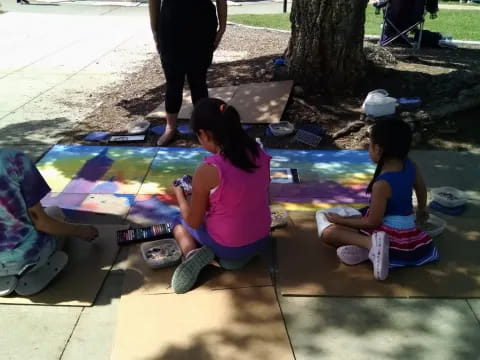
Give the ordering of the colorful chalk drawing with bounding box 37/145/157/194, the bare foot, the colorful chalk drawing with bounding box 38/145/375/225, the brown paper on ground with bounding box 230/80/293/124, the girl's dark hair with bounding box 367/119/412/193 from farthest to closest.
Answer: the brown paper on ground with bounding box 230/80/293/124
the bare foot
the colorful chalk drawing with bounding box 37/145/157/194
the colorful chalk drawing with bounding box 38/145/375/225
the girl's dark hair with bounding box 367/119/412/193

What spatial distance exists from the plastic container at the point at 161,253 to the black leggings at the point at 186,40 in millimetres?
2085

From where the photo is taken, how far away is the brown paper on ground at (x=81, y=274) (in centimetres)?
278

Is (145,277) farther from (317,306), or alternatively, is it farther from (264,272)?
(317,306)

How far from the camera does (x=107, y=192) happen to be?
4.03 m

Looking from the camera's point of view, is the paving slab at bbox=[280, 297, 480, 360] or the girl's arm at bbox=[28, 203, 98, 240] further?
the girl's arm at bbox=[28, 203, 98, 240]

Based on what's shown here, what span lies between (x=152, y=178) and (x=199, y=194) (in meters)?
1.70

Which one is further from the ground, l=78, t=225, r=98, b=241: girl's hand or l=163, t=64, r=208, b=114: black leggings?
l=163, t=64, r=208, b=114: black leggings

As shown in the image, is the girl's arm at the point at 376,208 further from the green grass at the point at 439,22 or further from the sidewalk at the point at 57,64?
the green grass at the point at 439,22

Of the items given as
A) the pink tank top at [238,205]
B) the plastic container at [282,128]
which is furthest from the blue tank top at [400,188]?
the plastic container at [282,128]

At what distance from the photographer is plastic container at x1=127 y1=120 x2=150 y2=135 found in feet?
17.2

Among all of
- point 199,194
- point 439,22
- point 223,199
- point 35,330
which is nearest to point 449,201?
point 223,199

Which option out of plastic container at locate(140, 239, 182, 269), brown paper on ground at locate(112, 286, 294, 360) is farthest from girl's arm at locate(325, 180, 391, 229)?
plastic container at locate(140, 239, 182, 269)

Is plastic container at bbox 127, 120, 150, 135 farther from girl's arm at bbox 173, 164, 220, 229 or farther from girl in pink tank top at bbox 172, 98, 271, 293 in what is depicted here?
girl's arm at bbox 173, 164, 220, 229

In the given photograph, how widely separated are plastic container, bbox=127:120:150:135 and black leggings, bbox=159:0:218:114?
63cm
